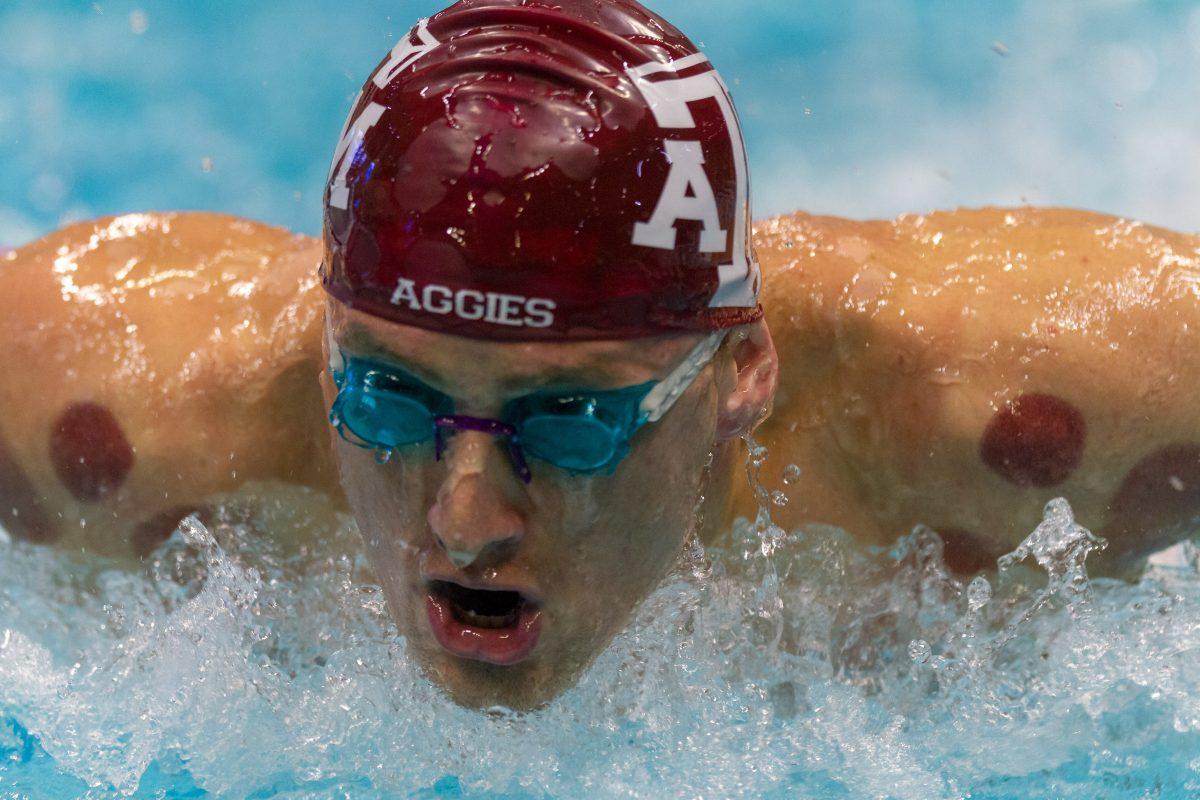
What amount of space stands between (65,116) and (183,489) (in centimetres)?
273

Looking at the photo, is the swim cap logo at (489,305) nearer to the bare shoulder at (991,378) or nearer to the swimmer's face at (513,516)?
the swimmer's face at (513,516)

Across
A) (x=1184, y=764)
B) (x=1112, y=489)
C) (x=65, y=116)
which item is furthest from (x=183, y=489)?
(x=65, y=116)

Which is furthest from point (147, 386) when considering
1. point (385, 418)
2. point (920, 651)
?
point (920, 651)

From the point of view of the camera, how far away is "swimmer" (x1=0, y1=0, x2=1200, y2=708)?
1356mm

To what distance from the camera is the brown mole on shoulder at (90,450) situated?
Result: 195cm

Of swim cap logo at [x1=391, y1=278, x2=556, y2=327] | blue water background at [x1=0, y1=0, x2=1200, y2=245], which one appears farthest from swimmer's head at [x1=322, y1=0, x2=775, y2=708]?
blue water background at [x1=0, y1=0, x2=1200, y2=245]

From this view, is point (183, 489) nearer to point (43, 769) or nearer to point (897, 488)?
point (43, 769)

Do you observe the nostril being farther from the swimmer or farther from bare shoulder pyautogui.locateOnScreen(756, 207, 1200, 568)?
bare shoulder pyautogui.locateOnScreen(756, 207, 1200, 568)

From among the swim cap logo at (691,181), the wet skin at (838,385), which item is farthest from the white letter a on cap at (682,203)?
the wet skin at (838,385)

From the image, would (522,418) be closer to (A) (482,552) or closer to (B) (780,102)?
(A) (482,552)

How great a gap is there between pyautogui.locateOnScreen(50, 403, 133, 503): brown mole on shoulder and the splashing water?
0.12 metres

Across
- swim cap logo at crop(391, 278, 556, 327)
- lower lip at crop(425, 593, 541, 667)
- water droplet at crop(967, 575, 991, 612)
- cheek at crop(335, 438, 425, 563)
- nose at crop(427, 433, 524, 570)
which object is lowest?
lower lip at crop(425, 593, 541, 667)

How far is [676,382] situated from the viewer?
1465 millimetres

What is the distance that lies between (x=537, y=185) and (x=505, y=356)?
17 cm
